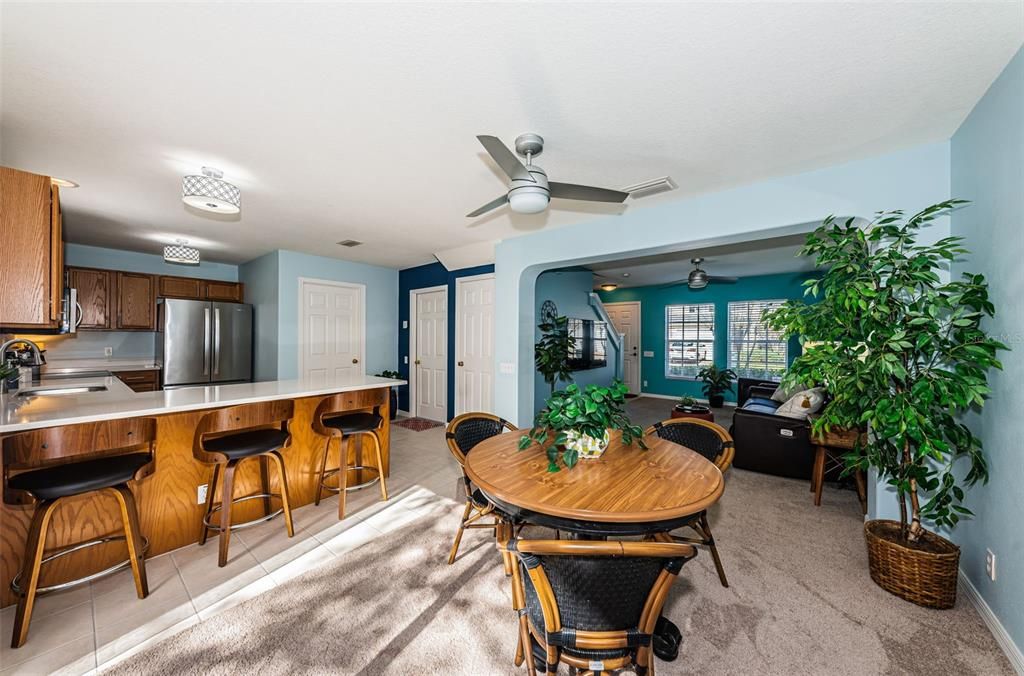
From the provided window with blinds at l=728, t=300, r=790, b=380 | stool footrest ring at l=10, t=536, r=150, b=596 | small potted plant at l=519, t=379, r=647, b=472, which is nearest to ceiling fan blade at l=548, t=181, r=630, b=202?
small potted plant at l=519, t=379, r=647, b=472

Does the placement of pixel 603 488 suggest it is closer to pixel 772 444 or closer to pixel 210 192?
pixel 210 192

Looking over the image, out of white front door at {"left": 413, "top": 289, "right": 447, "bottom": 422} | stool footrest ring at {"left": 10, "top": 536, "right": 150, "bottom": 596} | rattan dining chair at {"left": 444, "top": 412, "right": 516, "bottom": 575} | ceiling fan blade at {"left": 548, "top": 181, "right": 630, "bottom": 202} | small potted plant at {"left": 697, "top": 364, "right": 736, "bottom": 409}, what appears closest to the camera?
stool footrest ring at {"left": 10, "top": 536, "right": 150, "bottom": 596}

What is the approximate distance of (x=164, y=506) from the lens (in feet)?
7.64

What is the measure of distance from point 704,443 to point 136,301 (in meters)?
6.56

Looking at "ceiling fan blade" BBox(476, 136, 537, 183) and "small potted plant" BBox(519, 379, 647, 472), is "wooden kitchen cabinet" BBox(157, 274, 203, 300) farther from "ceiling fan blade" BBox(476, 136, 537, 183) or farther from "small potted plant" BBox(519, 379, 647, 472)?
"small potted plant" BBox(519, 379, 647, 472)

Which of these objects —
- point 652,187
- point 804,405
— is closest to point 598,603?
point 652,187

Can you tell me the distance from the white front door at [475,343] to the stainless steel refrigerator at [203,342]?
9.60 feet

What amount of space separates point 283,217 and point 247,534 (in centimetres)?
272

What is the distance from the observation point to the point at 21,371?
344cm

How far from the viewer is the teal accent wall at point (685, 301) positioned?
6891 mm

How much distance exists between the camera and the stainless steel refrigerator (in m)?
4.61

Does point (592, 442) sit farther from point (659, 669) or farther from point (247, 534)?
point (247, 534)

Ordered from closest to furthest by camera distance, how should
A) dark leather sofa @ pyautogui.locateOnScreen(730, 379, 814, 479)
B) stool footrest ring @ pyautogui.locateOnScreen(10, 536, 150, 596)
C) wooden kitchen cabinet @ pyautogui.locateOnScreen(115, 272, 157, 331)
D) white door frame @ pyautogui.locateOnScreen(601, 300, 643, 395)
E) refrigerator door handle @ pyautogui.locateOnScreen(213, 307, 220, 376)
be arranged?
stool footrest ring @ pyautogui.locateOnScreen(10, 536, 150, 596) → dark leather sofa @ pyautogui.locateOnScreen(730, 379, 814, 479) → wooden kitchen cabinet @ pyautogui.locateOnScreen(115, 272, 157, 331) → refrigerator door handle @ pyautogui.locateOnScreen(213, 307, 220, 376) → white door frame @ pyautogui.locateOnScreen(601, 300, 643, 395)

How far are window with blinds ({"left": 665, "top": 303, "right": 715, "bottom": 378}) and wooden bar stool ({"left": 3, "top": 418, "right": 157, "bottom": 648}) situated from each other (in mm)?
8149
